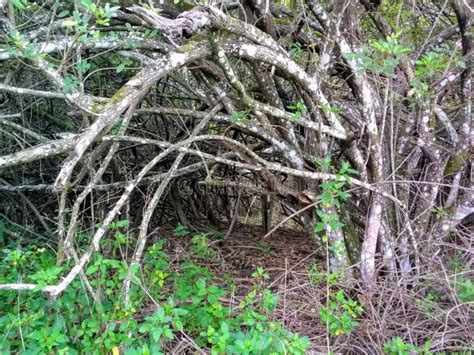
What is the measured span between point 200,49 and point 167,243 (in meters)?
2.47

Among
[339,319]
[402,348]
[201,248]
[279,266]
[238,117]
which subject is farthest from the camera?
[279,266]

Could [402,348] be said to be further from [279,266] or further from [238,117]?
[279,266]

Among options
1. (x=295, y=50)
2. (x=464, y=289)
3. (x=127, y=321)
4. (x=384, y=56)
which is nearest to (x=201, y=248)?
(x=127, y=321)

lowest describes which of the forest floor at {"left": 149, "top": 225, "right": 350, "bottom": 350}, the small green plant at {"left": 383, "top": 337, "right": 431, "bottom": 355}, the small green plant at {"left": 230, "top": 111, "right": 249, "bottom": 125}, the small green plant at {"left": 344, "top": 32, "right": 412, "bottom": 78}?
the forest floor at {"left": 149, "top": 225, "right": 350, "bottom": 350}

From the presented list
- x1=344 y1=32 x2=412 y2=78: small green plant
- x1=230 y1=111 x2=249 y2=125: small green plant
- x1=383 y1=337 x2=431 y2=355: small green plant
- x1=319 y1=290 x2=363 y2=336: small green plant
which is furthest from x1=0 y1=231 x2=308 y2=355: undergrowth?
x1=344 y1=32 x2=412 y2=78: small green plant

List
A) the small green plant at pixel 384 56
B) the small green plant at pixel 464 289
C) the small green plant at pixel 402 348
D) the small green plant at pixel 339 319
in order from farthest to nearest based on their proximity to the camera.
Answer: the small green plant at pixel 464 289, the small green plant at pixel 339 319, the small green plant at pixel 402 348, the small green plant at pixel 384 56

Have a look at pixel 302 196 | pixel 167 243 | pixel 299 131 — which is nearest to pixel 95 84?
pixel 167 243

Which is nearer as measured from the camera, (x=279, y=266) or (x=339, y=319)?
(x=339, y=319)

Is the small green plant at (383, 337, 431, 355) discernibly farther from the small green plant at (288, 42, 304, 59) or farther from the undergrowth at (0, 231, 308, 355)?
the small green plant at (288, 42, 304, 59)

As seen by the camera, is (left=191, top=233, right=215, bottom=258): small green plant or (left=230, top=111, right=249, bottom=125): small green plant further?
(left=191, top=233, right=215, bottom=258): small green plant

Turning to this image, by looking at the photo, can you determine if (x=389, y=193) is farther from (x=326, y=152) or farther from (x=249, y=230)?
(x=249, y=230)

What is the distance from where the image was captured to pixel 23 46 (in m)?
2.10

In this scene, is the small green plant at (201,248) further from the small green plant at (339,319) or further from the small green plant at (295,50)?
the small green plant at (295,50)

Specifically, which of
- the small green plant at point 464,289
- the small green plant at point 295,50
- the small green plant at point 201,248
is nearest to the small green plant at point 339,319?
the small green plant at point 464,289
